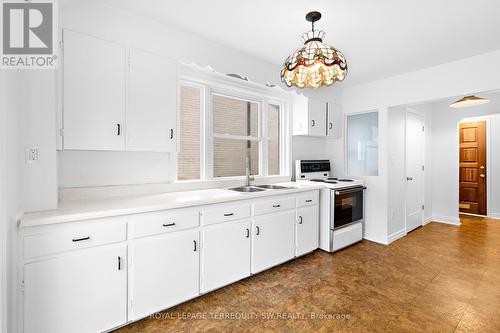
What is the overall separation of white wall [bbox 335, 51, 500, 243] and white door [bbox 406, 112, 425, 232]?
0.84m

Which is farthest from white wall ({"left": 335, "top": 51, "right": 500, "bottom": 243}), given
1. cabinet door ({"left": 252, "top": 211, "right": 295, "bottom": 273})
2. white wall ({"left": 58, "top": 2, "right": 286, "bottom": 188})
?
white wall ({"left": 58, "top": 2, "right": 286, "bottom": 188})

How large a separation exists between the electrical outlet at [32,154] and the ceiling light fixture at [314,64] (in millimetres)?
1951

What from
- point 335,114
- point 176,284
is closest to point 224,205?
point 176,284

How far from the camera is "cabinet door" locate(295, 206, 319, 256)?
307 cm

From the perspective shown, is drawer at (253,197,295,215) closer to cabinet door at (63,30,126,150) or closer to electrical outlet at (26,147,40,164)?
cabinet door at (63,30,126,150)

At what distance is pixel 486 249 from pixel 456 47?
284 centimetres

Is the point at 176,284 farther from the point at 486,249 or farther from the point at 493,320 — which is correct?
the point at 486,249

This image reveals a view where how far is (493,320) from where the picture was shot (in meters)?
1.99

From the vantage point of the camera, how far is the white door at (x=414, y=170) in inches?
173

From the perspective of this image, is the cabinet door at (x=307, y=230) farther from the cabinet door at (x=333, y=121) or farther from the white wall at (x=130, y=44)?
the white wall at (x=130, y=44)

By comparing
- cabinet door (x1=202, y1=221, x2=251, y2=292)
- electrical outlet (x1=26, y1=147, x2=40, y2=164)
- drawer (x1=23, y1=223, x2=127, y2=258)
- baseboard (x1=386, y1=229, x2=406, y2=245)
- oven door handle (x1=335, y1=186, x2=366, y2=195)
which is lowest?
baseboard (x1=386, y1=229, x2=406, y2=245)

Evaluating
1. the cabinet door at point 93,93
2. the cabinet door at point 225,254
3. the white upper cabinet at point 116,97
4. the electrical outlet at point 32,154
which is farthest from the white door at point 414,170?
the electrical outlet at point 32,154

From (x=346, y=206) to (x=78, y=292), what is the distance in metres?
3.20

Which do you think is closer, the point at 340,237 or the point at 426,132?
the point at 340,237
